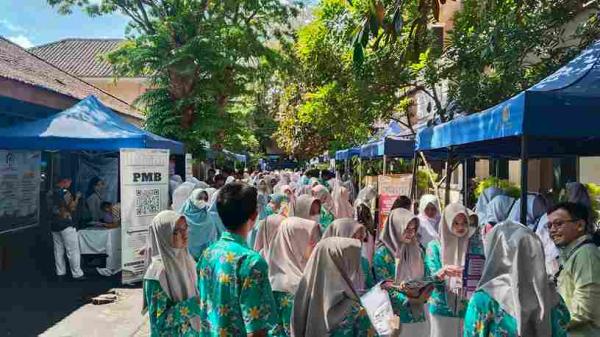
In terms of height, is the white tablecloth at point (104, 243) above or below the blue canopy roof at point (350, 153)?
below

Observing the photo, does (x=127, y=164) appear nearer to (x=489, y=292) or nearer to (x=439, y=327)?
(x=439, y=327)

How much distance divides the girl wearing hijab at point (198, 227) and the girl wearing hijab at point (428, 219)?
2658mm

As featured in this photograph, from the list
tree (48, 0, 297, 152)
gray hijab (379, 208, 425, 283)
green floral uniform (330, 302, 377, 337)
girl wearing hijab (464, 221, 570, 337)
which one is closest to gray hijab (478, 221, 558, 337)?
girl wearing hijab (464, 221, 570, 337)

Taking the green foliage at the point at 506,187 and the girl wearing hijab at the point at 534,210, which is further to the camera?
the green foliage at the point at 506,187

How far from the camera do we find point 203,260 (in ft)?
10.7

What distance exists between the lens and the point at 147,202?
984 cm

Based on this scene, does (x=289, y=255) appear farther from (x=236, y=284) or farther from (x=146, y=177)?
(x=146, y=177)

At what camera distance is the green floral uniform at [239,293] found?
9.74 feet

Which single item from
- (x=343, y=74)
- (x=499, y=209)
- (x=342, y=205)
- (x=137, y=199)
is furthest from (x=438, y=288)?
(x=343, y=74)

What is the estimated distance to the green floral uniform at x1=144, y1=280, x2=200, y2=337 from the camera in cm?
393

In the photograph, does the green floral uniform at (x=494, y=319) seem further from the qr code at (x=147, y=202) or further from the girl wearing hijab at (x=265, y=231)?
the qr code at (x=147, y=202)

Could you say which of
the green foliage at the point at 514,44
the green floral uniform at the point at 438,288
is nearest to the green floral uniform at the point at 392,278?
the green floral uniform at the point at 438,288

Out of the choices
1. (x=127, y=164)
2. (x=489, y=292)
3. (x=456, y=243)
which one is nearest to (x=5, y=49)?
(x=127, y=164)

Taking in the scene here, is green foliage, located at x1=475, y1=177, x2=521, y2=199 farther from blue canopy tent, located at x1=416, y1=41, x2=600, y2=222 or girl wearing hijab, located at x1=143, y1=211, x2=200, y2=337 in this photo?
girl wearing hijab, located at x1=143, y1=211, x2=200, y2=337
